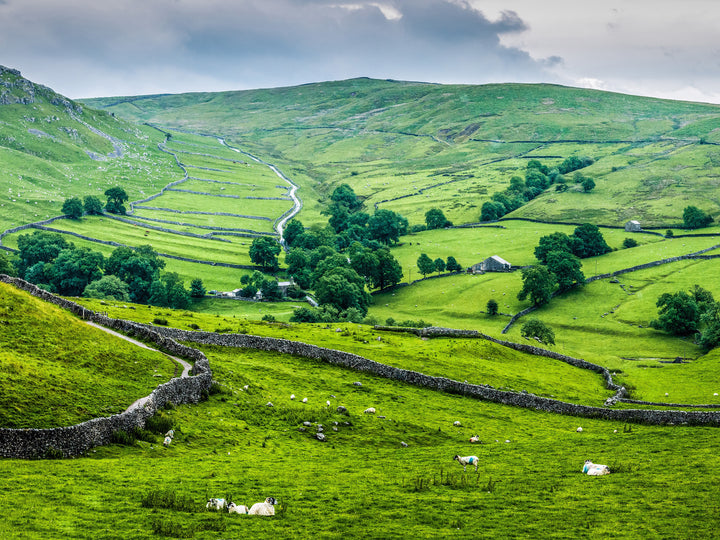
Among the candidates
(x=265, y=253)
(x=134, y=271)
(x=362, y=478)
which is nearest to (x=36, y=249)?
(x=134, y=271)

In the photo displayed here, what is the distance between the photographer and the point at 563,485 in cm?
2822

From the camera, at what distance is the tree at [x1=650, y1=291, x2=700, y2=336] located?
98375 mm

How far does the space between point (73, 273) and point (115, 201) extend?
227 ft

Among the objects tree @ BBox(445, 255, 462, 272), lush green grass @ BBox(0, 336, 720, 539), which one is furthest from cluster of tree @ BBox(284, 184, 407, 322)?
lush green grass @ BBox(0, 336, 720, 539)

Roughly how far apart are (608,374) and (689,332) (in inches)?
1614

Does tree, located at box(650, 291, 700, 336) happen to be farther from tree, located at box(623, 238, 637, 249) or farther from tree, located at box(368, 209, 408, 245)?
tree, located at box(368, 209, 408, 245)

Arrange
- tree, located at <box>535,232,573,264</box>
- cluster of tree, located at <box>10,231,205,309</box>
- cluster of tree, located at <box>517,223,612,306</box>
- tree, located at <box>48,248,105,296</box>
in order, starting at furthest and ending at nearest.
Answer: tree, located at <box>535,232,573,264</box>
cluster of tree, located at <box>517,223,612,306</box>
tree, located at <box>48,248,105,296</box>
cluster of tree, located at <box>10,231,205,309</box>

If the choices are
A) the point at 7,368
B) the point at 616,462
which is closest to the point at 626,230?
the point at 616,462

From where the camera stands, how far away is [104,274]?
121250 mm

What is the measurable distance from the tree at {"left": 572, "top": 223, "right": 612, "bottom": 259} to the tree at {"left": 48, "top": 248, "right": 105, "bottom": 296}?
342 ft

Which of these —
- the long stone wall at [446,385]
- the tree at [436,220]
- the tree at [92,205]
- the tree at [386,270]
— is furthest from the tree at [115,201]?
the long stone wall at [446,385]

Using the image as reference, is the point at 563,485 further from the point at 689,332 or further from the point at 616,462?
the point at 689,332

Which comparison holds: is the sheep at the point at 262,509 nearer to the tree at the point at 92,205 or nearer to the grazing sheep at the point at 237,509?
the grazing sheep at the point at 237,509

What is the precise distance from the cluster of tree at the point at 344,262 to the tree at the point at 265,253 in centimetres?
324
